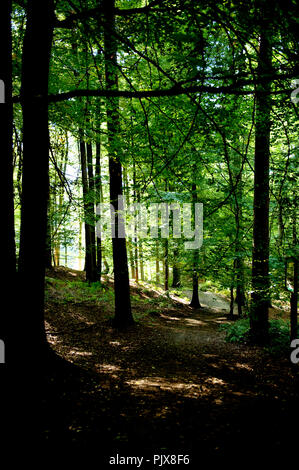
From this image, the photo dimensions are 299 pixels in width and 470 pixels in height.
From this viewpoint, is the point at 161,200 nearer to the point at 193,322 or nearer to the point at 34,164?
the point at 34,164

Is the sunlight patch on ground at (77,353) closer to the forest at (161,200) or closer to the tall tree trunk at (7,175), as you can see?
the forest at (161,200)

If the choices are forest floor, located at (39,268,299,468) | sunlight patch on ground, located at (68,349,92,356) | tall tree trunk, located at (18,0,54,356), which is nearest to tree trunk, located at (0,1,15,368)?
tall tree trunk, located at (18,0,54,356)

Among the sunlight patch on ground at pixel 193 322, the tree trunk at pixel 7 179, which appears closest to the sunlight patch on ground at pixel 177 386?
the tree trunk at pixel 7 179

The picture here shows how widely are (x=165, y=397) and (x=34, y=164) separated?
12.6 feet

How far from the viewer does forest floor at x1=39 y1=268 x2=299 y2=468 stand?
8.80ft

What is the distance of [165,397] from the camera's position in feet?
12.5

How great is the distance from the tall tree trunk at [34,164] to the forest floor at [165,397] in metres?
0.94

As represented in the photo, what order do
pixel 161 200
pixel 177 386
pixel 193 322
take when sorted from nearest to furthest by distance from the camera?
pixel 161 200 < pixel 177 386 < pixel 193 322

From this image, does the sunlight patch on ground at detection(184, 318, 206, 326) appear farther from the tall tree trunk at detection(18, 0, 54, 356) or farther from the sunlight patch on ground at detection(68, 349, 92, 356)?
the tall tree trunk at detection(18, 0, 54, 356)

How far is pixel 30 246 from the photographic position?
369 centimetres

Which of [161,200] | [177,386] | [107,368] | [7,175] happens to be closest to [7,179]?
[7,175]

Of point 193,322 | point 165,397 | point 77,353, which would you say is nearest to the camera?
point 165,397

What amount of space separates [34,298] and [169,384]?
263 cm
